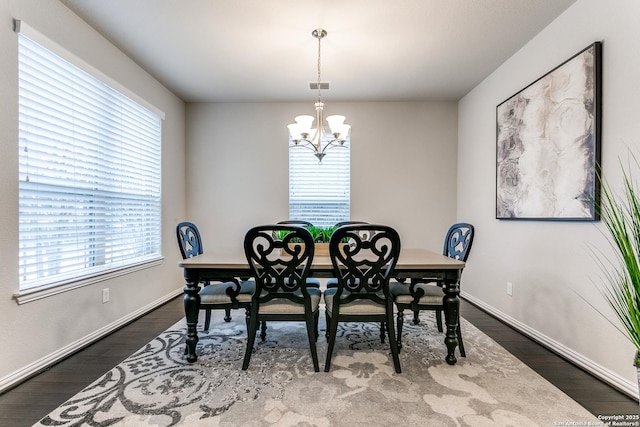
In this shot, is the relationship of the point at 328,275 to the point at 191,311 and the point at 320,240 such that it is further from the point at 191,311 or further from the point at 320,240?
the point at 191,311

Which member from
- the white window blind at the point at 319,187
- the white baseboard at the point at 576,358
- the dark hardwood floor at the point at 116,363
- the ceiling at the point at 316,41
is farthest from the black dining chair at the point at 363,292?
the white window blind at the point at 319,187

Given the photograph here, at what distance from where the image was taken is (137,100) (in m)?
3.19

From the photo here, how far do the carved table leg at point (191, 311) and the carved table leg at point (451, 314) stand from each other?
1749 mm

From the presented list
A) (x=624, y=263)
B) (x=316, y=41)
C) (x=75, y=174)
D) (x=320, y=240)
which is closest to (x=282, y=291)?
(x=320, y=240)

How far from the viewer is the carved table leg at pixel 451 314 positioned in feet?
6.85

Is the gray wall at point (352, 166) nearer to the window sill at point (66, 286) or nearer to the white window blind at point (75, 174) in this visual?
the white window blind at point (75, 174)

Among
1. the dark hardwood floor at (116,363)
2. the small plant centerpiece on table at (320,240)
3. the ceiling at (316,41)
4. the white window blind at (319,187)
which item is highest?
the ceiling at (316,41)

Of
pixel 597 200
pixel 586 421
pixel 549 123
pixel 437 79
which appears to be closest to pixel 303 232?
pixel 586 421

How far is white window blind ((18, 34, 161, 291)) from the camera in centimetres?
202

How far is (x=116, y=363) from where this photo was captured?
214 cm

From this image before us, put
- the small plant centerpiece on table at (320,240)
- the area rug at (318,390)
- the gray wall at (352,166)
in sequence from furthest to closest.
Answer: the gray wall at (352,166)
the small plant centerpiece on table at (320,240)
the area rug at (318,390)

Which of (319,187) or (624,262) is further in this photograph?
(319,187)

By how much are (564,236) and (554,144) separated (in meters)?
0.74

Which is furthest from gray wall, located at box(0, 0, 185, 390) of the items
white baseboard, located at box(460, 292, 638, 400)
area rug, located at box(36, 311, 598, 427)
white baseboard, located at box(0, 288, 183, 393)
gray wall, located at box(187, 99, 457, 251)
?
white baseboard, located at box(460, 292, 638, 400)
